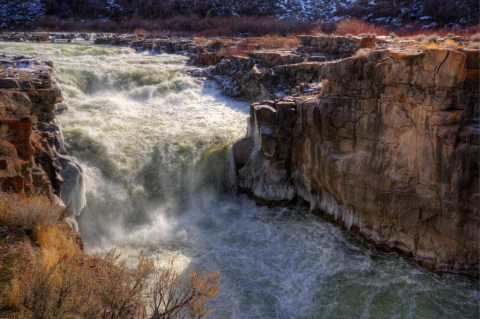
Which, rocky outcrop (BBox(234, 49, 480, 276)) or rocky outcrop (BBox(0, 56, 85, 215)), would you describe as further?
rocky outcrop (BBox(234, 49, 480, 276))

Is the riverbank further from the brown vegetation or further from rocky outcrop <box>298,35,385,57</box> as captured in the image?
the brown vegetation

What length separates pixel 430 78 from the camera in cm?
830

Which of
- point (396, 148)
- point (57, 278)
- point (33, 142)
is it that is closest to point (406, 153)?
point (396, 148)

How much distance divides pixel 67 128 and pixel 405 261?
30.7 feet

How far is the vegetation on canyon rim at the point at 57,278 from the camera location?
4.36 meters

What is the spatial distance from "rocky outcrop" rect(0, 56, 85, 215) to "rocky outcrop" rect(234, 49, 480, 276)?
4882 mm

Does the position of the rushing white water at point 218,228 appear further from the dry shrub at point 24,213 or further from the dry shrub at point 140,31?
the dry shrub at point 140,31

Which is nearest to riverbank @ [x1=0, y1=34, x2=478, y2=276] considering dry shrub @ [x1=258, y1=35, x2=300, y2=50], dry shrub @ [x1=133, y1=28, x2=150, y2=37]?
dry shrub @ [x1=258, y1=35, x2=300, y2=50]

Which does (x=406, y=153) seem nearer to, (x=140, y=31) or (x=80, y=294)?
(x=80, y=294)

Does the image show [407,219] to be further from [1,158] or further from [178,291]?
[1,158]

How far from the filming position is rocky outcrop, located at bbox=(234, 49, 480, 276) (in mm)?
8164

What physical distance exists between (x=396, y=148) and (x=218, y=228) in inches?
177

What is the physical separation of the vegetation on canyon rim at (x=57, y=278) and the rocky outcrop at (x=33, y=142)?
95 centimetres

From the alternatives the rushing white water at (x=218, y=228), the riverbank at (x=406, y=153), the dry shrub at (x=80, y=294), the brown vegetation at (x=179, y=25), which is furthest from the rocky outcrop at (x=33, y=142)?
the brown vegetation at (x=179, y=25)
